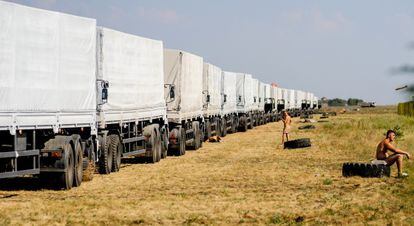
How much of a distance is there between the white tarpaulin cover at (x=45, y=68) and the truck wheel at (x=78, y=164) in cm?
61

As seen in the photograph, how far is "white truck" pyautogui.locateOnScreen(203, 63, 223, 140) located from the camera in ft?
120

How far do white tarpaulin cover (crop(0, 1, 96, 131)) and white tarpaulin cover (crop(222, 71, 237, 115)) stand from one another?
1020 inches

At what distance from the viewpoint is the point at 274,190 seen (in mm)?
16219

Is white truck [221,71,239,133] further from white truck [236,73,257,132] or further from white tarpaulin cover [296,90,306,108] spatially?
white tarpaulin cover [296,90,306,108]

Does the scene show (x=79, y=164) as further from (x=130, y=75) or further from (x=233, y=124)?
(x=233, y=124)

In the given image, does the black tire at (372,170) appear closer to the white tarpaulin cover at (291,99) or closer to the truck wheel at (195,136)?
the truck wheel at (195,136)

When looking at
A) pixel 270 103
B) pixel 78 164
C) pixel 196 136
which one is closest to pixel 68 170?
pixel 78 164

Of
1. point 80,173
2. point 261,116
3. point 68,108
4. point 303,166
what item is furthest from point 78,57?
point 261,116

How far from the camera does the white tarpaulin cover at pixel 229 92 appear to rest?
44812mm

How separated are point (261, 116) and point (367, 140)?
31.1m

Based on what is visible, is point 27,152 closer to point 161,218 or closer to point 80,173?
point 80,173

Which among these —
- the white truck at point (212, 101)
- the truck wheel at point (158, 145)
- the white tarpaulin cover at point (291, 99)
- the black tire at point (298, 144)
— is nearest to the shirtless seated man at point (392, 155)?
the truck wheel at point (158, 145)

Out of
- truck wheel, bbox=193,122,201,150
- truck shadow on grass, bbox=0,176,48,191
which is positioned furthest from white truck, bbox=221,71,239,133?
truck shadow on grass, bbox=0,176,48,191

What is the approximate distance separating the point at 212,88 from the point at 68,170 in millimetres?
22150
